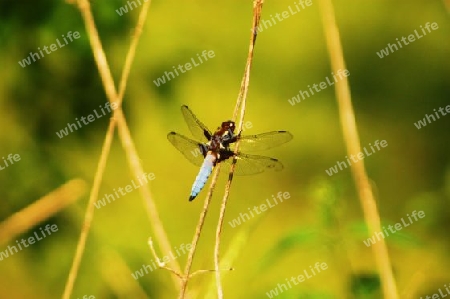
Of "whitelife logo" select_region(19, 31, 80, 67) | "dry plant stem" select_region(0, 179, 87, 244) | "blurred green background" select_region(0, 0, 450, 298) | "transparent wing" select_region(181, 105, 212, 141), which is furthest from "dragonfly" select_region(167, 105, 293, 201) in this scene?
"blurred green background" select_region(0, 0, 450, 298)

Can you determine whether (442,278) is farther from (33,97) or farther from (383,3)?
(33,97)

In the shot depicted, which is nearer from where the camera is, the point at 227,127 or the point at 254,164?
the point at 227,127

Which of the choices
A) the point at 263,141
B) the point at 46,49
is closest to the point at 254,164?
the point at 263,141

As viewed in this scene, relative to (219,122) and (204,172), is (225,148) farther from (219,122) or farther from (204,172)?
(219,122)

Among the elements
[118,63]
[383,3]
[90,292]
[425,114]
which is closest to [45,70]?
[118,63]

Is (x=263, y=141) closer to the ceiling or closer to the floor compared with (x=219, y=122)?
closer to the floor

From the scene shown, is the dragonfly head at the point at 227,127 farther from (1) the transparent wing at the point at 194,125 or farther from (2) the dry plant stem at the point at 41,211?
(2) the dry plant stem at the point at 41,211

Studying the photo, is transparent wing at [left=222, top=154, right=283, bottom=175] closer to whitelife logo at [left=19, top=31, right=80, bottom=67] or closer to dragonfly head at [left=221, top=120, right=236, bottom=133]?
dragonfly head at [left=221, top=120, right=236, bottom=133]

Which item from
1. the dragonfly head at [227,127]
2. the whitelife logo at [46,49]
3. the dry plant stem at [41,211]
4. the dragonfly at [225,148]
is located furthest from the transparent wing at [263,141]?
the whitelife logo at [46,49]
